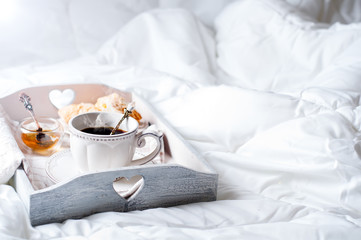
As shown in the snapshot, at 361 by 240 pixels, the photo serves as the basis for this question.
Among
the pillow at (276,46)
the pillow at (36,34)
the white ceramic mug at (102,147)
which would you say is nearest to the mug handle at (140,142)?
the white ceramic mug at (102,147)

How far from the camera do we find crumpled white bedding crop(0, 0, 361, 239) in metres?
0.59

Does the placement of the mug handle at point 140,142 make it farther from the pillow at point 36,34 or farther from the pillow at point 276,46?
the pillow at point 36,34

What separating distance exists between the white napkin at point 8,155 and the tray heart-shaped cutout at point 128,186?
17cm

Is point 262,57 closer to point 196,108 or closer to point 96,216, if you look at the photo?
point 196,108

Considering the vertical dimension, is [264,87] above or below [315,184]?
below

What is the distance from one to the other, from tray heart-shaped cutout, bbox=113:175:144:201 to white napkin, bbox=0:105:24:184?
17 cm

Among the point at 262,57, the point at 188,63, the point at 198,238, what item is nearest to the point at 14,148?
the point at 198,238

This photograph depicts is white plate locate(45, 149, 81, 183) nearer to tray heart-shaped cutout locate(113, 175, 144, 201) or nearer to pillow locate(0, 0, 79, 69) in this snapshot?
tray heart-shaped cutout locate(113, 175, 144, 201)

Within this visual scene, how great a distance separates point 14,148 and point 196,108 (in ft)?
1.39

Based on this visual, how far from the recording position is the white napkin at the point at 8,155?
0.66 meters

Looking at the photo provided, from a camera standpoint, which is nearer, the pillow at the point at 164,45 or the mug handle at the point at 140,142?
the mug handle at the point at 140,142

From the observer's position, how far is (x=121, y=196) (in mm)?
617

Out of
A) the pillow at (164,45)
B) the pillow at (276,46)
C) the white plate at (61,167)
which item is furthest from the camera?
the pillow at (164,45)

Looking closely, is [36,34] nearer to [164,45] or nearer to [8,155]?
[164,45]
